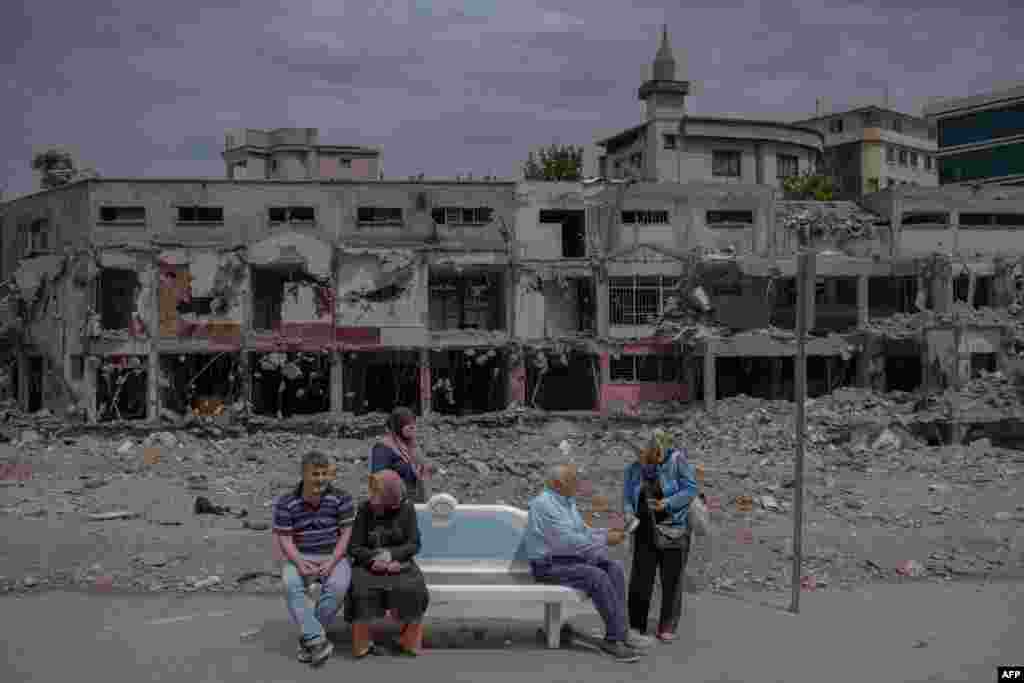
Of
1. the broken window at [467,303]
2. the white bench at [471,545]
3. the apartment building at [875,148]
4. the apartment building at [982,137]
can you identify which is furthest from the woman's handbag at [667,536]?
the apartment building at [875,148]

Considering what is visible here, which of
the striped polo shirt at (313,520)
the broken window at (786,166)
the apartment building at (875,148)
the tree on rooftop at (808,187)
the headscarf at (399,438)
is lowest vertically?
the striped polo shirt at (313,520)

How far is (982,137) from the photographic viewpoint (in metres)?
60.9

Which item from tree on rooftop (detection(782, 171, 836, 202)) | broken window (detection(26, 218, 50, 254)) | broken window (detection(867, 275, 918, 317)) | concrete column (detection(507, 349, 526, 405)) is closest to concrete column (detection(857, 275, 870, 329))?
broken window (detection(867, 275, 918, 317))

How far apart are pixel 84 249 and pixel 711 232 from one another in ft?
76.6

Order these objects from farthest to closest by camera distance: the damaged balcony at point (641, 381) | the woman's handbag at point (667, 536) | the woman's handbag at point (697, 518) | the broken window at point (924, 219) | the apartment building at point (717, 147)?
the apartment building at point (717, 147), the broken window at point (924, 219), the damaged balcony at point (641, 381), the woman's handbag at point (697, 518), the woman's handbag at point (667, 536)

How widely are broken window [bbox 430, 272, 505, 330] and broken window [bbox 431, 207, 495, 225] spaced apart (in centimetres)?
207

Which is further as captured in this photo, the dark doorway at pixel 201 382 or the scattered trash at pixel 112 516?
the dark doorway at pixel 201 382

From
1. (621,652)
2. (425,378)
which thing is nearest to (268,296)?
(425,378)

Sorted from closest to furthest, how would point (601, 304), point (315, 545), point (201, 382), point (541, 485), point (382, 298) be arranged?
1. point (315, 545)
2. point (541, 485)
3. point (382, 298)
4. point (601, 304)
5. point (201, 382)

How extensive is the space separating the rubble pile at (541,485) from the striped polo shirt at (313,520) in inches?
90.1

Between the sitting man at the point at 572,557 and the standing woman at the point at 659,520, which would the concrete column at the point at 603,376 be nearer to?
the standing woman at the point at 659,520

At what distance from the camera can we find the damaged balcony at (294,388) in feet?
123

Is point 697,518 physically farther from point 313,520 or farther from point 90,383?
point 90,383

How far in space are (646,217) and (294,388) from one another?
1511 cm
